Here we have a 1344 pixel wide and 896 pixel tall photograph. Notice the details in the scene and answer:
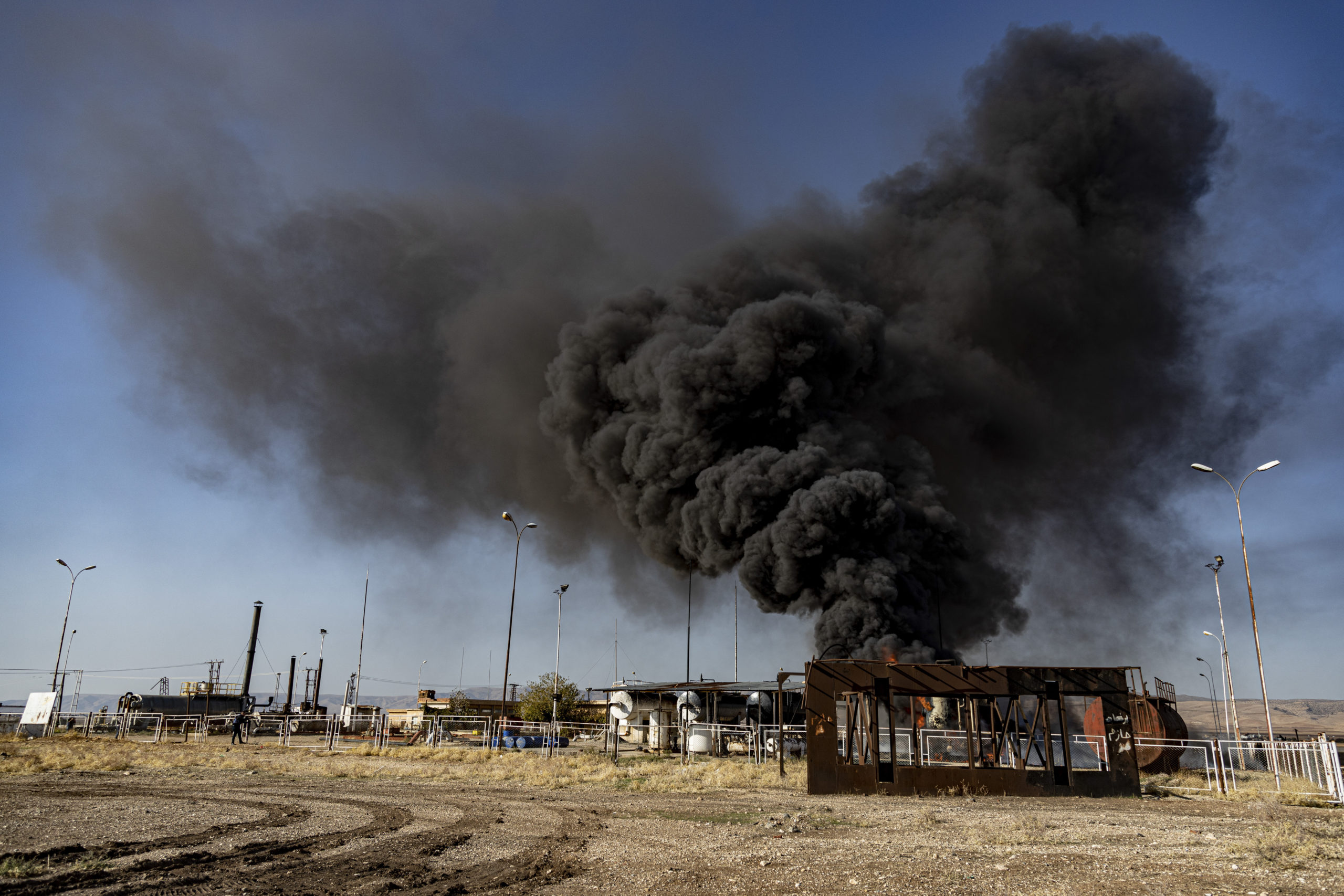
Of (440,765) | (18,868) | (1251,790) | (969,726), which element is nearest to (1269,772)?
(1251,790)

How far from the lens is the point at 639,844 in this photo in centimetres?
1020

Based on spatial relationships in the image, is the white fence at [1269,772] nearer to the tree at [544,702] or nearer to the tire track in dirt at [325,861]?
the tire track in dirt at [325,861]

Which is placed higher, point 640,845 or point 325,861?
point 325,861

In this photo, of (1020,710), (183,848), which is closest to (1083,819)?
(1020,710)

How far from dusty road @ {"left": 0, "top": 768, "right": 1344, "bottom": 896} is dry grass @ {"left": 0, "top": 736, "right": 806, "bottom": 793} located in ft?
12.6

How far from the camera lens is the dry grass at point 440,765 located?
64.7ft

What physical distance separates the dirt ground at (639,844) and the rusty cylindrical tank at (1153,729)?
10358 millimetres

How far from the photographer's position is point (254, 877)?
24.7 ft

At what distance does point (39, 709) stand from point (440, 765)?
103 feet

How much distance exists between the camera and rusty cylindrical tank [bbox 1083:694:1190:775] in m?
25.8

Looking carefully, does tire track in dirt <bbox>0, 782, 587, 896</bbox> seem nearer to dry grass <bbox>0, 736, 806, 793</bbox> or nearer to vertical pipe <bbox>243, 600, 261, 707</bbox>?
dry grass <bbox>0, 736, 806, 793</bbox>

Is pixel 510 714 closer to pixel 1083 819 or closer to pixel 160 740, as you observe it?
pixel 160 740

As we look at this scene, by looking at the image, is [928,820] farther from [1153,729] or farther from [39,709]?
[39,709]

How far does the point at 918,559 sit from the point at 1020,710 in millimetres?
14203
